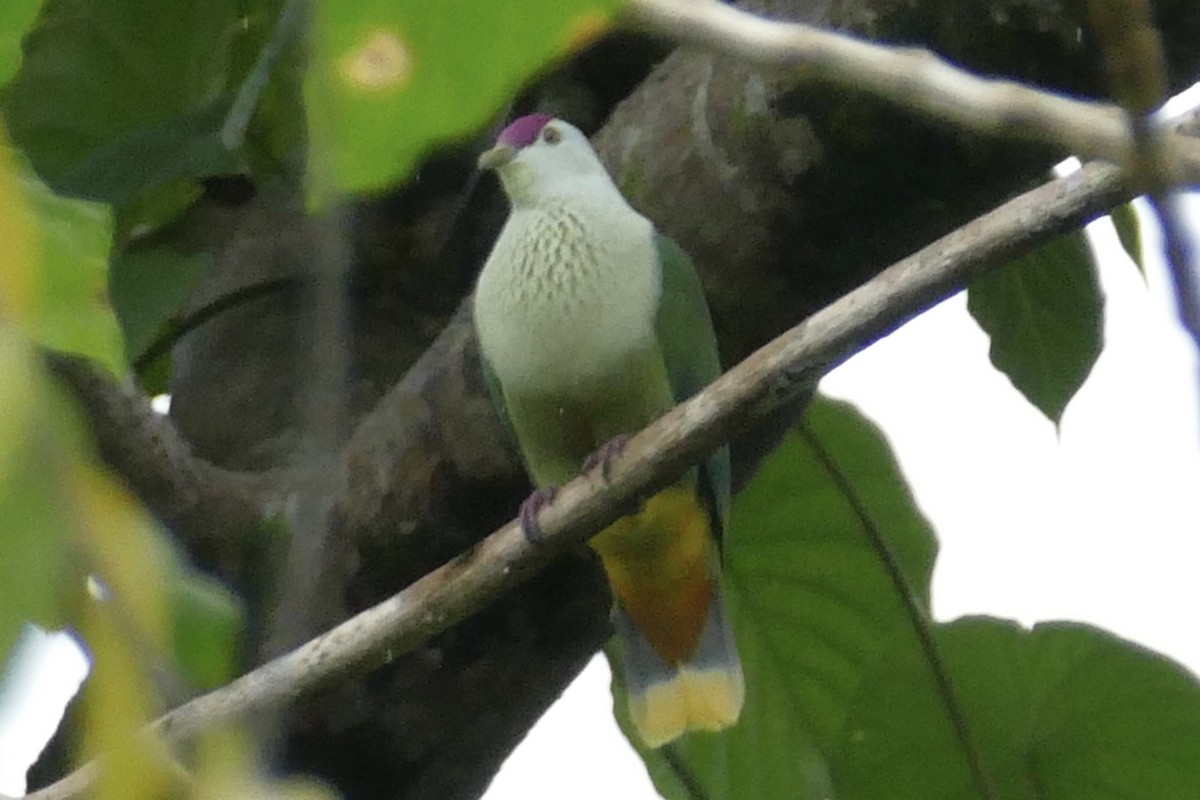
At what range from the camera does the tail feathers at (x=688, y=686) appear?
1691 mm

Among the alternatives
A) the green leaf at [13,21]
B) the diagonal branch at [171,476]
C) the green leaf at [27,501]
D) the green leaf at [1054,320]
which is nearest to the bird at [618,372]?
the diagonal branch at [171,476]

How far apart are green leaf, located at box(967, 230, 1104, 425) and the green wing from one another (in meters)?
0.39

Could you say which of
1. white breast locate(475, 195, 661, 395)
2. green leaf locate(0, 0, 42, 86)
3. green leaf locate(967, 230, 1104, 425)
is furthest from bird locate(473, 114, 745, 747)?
green leaf locate(0, 0, 42, 86)

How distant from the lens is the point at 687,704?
67.2 inches

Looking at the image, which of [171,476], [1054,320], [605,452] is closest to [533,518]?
[605,452]

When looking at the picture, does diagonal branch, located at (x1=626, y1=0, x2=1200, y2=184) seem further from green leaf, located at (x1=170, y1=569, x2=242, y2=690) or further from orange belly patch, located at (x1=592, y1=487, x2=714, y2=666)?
orange belly patch, located at (x1=592, y1=487, x2=714, y2=666)

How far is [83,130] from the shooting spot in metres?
1.72

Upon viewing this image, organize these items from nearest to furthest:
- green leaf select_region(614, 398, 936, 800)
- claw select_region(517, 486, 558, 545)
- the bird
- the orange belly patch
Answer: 1. claw select_region(517, 486, 558, 545)
2. the bird
3. the orange belly patch
4. green leaf select_region(614, 398, 936, 800)

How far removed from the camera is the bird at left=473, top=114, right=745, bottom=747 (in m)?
1.49

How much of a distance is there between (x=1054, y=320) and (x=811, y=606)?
1.52 feet

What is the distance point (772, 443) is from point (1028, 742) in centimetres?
52

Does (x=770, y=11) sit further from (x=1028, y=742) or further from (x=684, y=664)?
(x=1028, y=742)

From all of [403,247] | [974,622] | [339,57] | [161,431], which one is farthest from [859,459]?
[339,57]

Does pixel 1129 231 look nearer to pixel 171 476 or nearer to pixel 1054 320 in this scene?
pixel 1054 320
